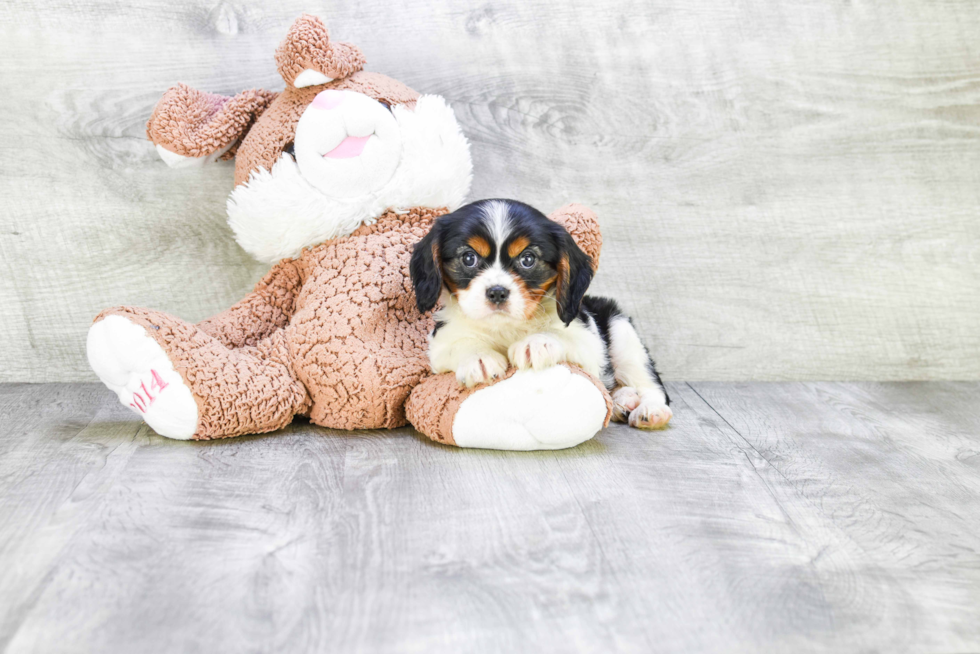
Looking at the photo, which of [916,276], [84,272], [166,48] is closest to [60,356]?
[84,272]

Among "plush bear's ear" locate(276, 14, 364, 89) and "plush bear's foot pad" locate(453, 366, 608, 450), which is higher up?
"plush bear's ear" locate(276, 14, 364, 89)

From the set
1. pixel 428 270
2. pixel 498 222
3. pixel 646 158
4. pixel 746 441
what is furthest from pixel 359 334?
pixel 646 158

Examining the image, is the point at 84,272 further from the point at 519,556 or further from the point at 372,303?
the point at 519,556

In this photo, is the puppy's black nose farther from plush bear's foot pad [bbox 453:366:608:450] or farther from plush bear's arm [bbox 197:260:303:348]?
plush bear's arm [bbox 197:260:303:348]

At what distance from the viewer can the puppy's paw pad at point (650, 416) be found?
2195 millimetres

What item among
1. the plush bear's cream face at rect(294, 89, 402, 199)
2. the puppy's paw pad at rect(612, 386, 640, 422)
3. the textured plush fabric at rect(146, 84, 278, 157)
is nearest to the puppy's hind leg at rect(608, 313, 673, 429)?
the puppy's paw pad at rect(612, 386, 640, 422)

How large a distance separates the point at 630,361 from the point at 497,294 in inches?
26.7

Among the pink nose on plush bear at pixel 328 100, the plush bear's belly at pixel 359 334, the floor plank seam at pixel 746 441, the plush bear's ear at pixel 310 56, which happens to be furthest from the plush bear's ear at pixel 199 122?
the floor plank seam at pixel 746 441

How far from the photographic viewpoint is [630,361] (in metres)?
2.34

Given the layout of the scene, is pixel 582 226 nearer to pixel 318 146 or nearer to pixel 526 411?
pixel 526 411

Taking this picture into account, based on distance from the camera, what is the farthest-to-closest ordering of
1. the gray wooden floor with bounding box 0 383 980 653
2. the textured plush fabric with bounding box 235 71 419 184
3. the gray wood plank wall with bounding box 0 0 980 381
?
1. the gray wood plank wall with bounding box 0 0 980 381
2. the textured plush fabric with bounding box 235 71 419 184
3. the gray wooden floor with bounding box 0 383 980 653

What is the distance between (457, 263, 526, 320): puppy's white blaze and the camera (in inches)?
72.5

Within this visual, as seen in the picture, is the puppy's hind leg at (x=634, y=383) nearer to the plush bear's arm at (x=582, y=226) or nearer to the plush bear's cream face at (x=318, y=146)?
the plush bear's arm at (x=582, y=226)

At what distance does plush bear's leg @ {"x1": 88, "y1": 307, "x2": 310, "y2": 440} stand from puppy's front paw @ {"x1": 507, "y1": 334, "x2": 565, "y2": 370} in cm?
62
